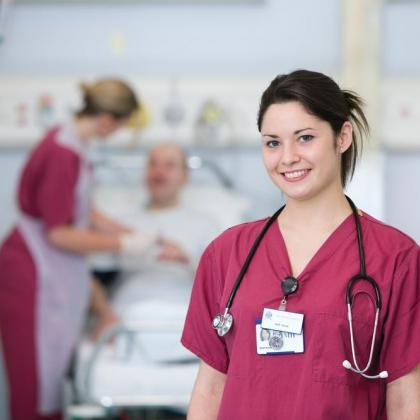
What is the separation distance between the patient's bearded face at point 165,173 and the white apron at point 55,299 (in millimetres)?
462

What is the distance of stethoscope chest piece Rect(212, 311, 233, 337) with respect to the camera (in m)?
1.80

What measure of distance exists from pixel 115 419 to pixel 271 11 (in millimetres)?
1846

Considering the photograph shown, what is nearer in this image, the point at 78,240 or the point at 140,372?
the point at 140,372

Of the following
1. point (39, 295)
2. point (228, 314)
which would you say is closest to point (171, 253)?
point (39, 295)

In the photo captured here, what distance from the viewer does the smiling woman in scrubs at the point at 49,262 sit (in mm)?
3521

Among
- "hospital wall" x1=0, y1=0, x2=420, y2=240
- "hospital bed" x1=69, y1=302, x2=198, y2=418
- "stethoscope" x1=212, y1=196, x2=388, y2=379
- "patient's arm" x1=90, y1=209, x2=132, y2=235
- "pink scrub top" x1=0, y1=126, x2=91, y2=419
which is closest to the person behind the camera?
"stethoscope" x1=212, y1=196, x2=388, y2=379

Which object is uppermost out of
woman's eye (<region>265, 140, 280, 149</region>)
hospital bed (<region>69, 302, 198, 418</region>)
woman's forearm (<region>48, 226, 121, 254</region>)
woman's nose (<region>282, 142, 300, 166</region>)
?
woman's eye (<region>265, 140, 280, 149</region>)

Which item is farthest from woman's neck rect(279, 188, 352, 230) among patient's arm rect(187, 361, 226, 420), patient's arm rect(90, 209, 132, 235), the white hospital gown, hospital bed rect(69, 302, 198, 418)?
patient's arm rect(90, 209, 132, 235)

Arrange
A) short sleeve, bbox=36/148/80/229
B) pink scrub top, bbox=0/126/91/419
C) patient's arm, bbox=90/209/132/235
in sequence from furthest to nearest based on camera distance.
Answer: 1. patient's arm, bbox=90/209/132/235
2. pink scrub top, bbox=0/126/91/419
3. short sleeve, bbox=36/148/80/229

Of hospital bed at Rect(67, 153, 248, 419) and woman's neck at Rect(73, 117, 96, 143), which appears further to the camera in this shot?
woman's neck at Rect(73, 117, 96, 143)

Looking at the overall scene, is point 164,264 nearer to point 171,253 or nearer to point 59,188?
point 171,253

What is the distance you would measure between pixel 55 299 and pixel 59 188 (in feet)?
1.47

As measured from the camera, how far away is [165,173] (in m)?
4.05

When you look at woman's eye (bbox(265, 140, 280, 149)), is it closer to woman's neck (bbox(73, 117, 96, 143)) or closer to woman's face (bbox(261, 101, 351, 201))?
woman's face (bbox(261, 101, 351, 201))
